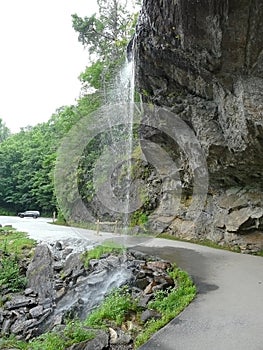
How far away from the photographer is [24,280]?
7723 millimetres

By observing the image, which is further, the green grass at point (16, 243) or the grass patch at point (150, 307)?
the green grass at point (16, 243)

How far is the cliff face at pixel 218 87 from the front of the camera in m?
5.10

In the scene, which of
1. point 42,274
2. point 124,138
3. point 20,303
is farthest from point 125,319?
point 124,138

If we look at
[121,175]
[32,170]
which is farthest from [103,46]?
[32,170]

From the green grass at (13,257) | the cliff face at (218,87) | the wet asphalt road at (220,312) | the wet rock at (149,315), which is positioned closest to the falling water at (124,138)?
the green grass at (13,257)

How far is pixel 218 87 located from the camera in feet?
21.6

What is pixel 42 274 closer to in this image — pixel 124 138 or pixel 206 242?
pixel 206 242

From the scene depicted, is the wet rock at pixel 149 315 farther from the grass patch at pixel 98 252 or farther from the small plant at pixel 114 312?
the grass patch at pixel 98 252

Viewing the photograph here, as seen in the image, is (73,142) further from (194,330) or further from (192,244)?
(194,330)

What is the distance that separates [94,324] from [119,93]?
1293 cm

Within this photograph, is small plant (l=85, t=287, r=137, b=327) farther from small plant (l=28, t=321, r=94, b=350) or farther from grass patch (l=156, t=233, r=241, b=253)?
grass patch (l=156, t=233, r=241, b=253)

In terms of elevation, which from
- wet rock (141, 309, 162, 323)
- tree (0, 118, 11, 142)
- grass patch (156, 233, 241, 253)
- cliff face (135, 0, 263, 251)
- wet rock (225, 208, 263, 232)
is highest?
tree (0, 118, 11, 142)

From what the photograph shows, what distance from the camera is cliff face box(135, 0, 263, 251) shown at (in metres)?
5.10

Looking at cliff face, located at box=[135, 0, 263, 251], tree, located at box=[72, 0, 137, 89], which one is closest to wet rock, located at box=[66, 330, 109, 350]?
cliff face, located at box=[135, 0, 263, 251]
